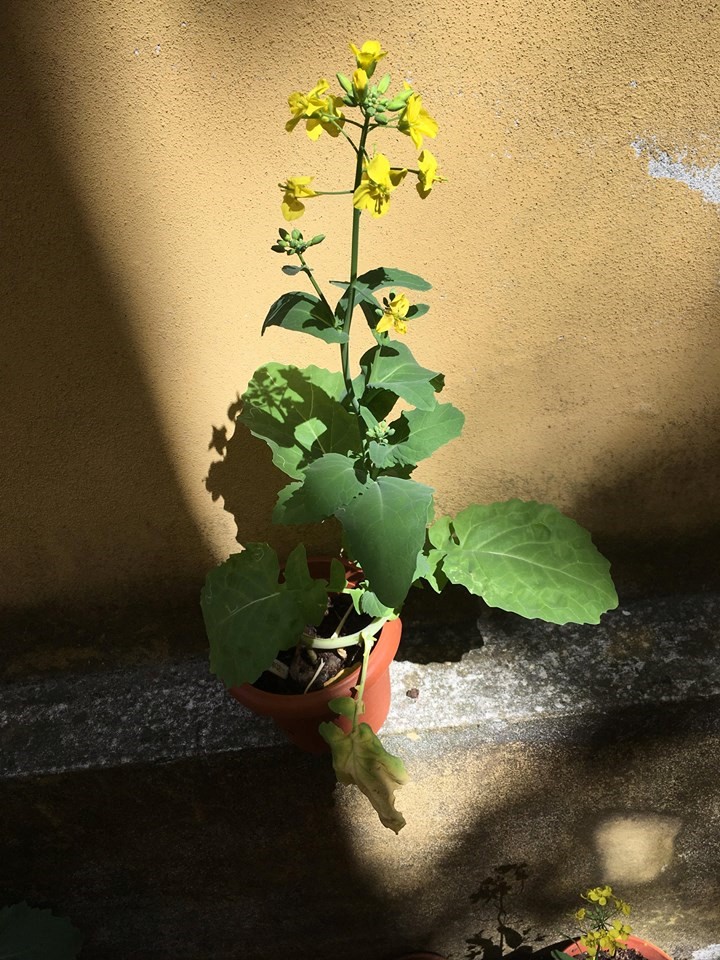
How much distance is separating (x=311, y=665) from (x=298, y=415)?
40cm

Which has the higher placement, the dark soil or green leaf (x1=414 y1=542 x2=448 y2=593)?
green leaf (x1=414 y1=542 x2=448 y2=593)

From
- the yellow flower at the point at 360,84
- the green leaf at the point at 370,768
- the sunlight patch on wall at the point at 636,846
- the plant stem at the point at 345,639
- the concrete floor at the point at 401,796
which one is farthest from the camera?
the sunlight patch on wall at the point at 636,846

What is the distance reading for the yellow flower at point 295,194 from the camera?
0.77 metres

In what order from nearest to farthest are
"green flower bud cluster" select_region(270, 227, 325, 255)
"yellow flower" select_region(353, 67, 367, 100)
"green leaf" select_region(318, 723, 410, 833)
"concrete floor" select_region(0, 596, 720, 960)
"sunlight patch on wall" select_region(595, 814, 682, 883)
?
"yellow flower" select_region(353, 67, 367, 100), "green flower bud cluster" select_region(270, 227, 325, 255), "green leaf" select_region(318, 723, 410, 833), "concrete floor" select_region(0, 596, 720, 960), "sunlight patch on wall" select_region(595, 814, 682, 883)

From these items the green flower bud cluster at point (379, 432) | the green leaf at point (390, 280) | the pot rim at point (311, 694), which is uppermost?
the green leaf at point (390, 280)

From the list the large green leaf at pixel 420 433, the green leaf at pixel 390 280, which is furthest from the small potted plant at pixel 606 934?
the green leaf at pixel 390 280

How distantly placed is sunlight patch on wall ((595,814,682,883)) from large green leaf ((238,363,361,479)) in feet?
3.19

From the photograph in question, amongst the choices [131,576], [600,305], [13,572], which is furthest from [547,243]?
[13,572]

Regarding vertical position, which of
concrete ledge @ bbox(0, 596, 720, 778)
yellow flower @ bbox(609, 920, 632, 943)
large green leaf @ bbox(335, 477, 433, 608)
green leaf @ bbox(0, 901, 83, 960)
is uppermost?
large green leaf @ bbox(335, 477, 433, 608)

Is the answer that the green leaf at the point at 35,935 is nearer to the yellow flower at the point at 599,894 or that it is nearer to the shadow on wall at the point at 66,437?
the shadow on wall at the point at 66,437

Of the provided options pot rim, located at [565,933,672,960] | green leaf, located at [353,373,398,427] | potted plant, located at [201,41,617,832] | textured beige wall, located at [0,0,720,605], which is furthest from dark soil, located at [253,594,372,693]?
pot rim, located at [565,933,672,960]

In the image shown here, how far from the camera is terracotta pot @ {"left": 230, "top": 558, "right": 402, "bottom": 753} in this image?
1.13m

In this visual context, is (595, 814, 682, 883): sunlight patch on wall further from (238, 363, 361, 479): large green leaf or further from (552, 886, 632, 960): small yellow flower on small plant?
(238, 363, 361, 479): large green leaf

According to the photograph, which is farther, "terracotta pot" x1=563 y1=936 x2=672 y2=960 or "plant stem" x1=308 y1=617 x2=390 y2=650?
"terracotta pot" x1=563 y1=936 x2=672 y2=960
